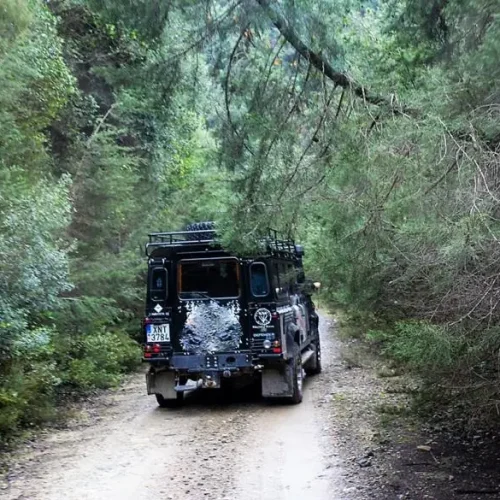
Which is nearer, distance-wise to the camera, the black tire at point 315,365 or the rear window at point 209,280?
the rear window at point 209,280

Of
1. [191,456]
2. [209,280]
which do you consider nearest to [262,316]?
[209,280]

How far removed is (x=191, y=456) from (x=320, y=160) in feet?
13.1

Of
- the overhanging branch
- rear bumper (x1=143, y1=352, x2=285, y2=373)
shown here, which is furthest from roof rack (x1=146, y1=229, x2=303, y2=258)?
the overhanging branch

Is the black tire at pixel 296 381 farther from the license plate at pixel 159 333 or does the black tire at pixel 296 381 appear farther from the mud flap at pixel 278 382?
the license plate at pixel 159 333

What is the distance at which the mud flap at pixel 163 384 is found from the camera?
1176 cm

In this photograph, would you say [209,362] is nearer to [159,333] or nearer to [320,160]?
[159,333]

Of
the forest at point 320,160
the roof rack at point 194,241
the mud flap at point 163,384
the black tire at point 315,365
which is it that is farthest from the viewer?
the black tire at point 315,365

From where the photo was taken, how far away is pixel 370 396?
12117 millimetres

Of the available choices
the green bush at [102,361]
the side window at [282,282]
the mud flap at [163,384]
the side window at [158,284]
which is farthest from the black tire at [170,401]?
the green bush at [102,361]

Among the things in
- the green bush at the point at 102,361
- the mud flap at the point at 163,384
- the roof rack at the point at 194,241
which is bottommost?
the mud flap at the point at 163,384

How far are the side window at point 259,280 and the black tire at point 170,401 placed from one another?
7.56ft

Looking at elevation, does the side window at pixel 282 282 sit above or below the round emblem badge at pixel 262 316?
above

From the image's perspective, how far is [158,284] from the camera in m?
11.7

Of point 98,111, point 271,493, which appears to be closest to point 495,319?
point 271,493
